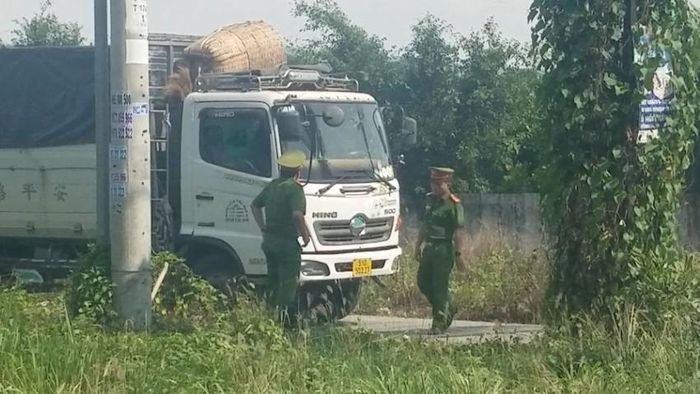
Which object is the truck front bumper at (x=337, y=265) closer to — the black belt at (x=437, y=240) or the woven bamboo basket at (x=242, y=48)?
the black belt at (x=437, y=240)

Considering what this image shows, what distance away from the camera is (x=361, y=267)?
13586 mm

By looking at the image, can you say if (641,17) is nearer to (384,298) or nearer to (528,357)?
(528,357)

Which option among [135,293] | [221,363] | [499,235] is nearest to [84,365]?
[221,363]

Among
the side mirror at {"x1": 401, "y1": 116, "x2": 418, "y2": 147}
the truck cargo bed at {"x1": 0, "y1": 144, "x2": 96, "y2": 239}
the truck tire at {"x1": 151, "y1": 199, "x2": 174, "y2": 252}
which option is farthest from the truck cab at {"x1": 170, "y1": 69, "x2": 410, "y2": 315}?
the truck cargo bed at {"x1": 0, "y1": 144, "x2": 96, "y2": 239}

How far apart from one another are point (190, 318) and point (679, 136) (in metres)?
4.55

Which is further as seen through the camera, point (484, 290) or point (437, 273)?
point (484, 290)

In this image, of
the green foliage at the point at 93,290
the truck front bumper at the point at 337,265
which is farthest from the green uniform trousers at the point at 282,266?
the green foliage at the point at 93,290

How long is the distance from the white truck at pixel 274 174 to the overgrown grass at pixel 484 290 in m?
1.21

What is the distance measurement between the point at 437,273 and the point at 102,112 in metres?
3.82

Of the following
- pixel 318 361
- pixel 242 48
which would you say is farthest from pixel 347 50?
pixel 318 361

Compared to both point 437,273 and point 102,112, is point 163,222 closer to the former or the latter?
point 102,112

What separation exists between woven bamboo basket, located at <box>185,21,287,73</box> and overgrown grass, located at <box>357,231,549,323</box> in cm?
293

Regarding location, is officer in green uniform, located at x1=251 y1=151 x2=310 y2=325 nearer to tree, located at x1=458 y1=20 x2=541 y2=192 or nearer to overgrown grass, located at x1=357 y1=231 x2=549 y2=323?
overgrown grass, located at x1=357 y1=231 x2=549 y2=323

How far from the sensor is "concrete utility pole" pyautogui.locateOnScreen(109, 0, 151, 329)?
10.3 metres
